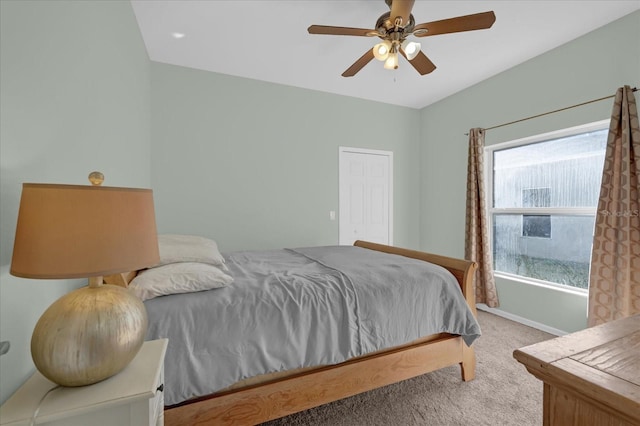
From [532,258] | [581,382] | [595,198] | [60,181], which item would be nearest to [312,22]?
[60,181]

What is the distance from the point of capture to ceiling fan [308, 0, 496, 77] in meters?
1.75

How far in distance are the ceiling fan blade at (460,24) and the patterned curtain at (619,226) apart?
1.43 m

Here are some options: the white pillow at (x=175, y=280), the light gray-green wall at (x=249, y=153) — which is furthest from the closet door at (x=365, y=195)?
the white pillow at (x=175, y=280)

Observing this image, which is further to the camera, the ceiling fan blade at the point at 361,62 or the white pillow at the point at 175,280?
the ceiling fan blade at the point at 361,62

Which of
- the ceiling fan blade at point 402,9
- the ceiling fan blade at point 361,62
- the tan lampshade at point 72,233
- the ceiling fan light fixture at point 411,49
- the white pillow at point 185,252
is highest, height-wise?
the ceiling fan blade at point 402,9

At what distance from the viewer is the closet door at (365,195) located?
3932mm

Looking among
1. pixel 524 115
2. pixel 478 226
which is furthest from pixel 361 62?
pixel 478 226

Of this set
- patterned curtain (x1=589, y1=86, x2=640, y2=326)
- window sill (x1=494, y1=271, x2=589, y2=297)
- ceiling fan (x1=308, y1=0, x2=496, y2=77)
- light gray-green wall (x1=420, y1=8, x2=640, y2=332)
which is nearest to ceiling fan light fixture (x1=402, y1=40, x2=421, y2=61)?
ceiling fan (x1=308, y1=0, x2=496, y2=77)

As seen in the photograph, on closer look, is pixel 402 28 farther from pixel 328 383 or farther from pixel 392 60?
pixel 328 383

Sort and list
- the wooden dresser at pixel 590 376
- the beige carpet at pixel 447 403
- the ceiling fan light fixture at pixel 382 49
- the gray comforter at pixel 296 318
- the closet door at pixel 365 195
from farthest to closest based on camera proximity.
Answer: the closet door at pixel 365 195 → the ceiling fan light fixture at pixel 382 49 → the beige carpet at pixel 447 403 → the gray comforter at pixel 296 318 → the wooden dresser at pixel 590 376

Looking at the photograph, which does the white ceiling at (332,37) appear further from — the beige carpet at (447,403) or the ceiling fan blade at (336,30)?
the beige carpet at (447,403)

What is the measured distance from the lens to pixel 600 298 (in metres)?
2.32

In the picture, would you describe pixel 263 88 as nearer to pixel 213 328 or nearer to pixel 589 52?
pixel 213 328

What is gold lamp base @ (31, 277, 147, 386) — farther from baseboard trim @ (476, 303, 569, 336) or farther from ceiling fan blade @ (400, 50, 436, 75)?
baseboard trim @ (476, 303, 569, 336)
